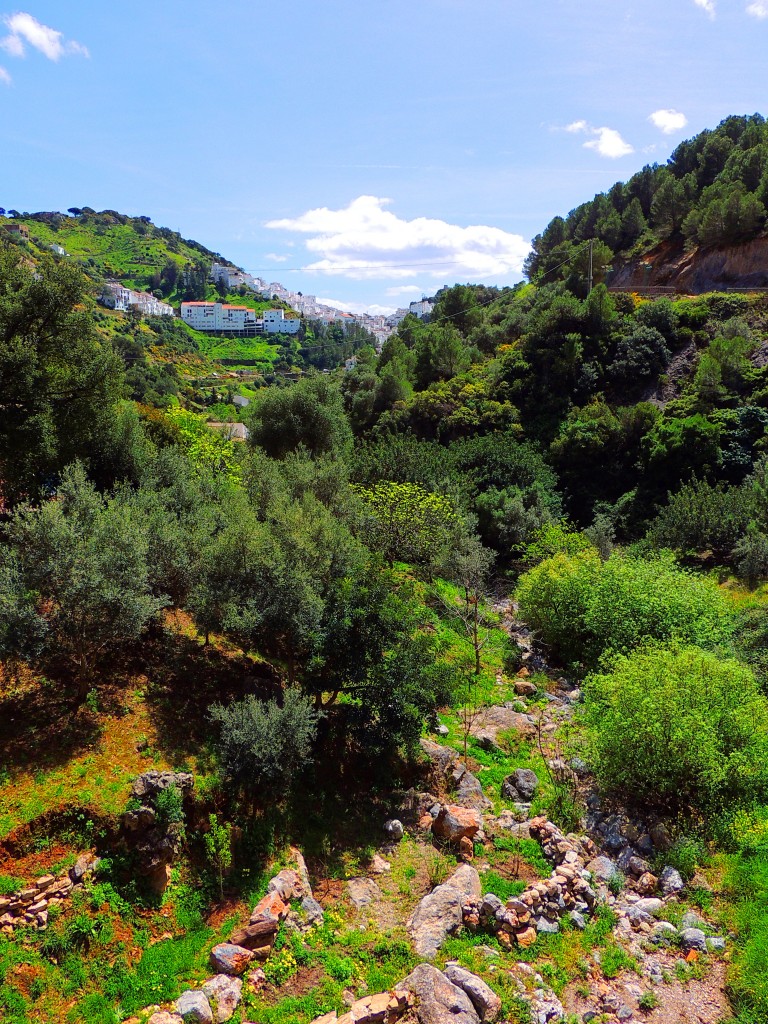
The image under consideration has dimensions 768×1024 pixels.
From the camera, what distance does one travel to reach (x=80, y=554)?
442 inches

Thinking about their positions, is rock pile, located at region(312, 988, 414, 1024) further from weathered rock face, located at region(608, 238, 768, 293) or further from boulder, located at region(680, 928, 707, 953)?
weathered rock face, located at region(608, 238, 768, 293)

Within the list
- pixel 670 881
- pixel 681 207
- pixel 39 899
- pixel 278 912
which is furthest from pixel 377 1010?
pixel 681 207

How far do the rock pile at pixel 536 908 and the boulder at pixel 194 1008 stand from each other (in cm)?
422

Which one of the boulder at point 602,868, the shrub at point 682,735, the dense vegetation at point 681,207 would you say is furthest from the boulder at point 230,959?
the dense vegetation at point 681,207

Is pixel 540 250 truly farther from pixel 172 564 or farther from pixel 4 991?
pixel 4 991

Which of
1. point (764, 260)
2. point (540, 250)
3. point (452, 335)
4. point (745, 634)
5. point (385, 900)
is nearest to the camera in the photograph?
point (385, 900)

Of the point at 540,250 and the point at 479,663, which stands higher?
the point at 540,250

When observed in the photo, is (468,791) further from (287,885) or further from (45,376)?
(45,376)

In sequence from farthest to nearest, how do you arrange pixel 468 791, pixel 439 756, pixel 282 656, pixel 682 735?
1. pixel 282 656
2. pixel 439 756
3. pixel 468 791
4. pixel 682 735

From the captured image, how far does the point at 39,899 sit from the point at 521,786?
382 inches

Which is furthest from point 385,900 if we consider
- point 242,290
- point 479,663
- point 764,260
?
point 242,290

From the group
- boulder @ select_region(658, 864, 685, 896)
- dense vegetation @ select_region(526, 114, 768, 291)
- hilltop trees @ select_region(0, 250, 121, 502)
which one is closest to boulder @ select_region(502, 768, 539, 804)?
boulder @ select_region(658, 864, 685, 896)

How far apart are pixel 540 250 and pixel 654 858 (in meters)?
73.0

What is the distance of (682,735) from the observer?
1109cm
